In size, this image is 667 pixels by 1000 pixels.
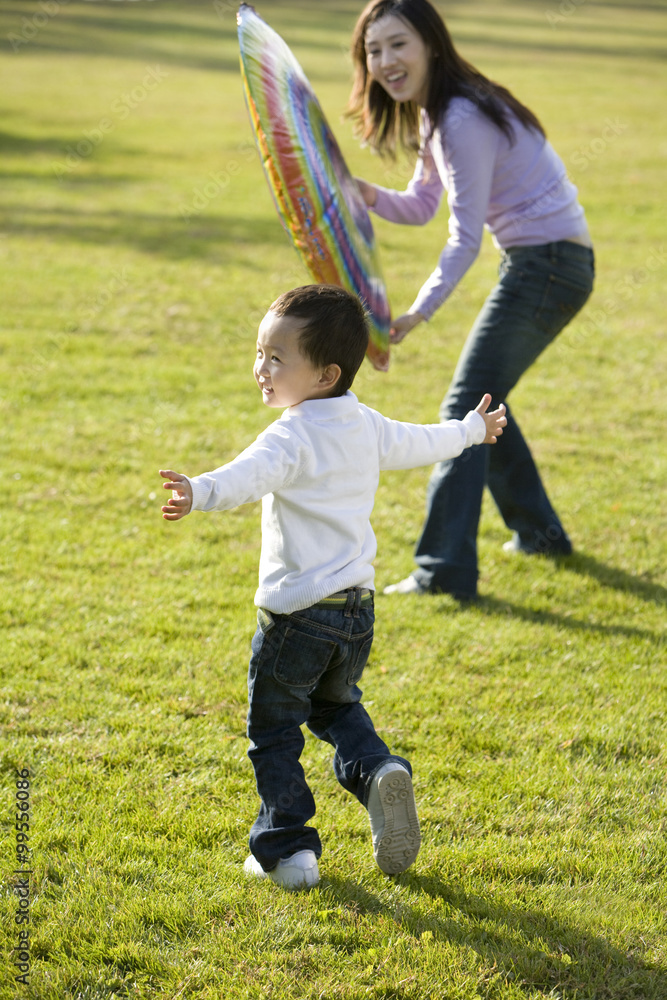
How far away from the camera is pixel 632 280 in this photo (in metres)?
10.7

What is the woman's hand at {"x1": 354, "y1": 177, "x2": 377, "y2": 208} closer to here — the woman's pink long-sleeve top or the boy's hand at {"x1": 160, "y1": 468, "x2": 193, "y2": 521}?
the woman's pink long-sleeve top

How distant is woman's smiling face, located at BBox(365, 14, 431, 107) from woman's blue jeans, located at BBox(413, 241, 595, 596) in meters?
0.81

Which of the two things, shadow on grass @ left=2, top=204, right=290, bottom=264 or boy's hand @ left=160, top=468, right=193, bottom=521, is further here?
shadow on grass @ left=2, top=204, right=290, bottom=264

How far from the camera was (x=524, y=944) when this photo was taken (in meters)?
2.52

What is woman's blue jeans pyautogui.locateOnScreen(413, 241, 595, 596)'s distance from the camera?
4285 millimetres

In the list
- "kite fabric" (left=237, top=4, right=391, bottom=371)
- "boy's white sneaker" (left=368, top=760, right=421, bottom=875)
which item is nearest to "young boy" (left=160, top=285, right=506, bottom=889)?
"boy's white sneaker" (left=368, top=760, right=421, bottom=875)

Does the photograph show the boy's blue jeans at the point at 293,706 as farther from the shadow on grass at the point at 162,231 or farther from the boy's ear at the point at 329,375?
the shadow on grass at the point at 162,231

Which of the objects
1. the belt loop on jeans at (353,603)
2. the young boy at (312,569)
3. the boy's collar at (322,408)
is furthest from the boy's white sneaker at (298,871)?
the boy's collar at (322,408)

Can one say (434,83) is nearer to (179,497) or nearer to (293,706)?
(179,497)

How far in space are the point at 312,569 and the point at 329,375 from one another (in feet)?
1.68

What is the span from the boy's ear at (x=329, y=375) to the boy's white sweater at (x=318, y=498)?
0.05 m

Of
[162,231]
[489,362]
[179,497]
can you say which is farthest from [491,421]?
[162,231]

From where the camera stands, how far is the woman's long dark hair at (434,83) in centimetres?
392

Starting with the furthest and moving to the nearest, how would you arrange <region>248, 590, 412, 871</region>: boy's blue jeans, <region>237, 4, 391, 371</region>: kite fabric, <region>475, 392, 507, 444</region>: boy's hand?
1. <region>237, 4, 391, 371</region>: kite fabric
2. <region>475, 392, 507, 444</region>: boy's hand
3. <region>248, 590, 412, 871</region>: boy's blue jeans
